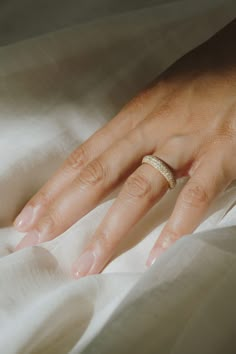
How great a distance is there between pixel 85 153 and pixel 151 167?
77 mm

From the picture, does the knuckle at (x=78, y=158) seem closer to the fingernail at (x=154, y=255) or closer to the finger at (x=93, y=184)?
the finger at (x=93, y=184)

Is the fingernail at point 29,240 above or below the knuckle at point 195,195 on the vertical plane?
above

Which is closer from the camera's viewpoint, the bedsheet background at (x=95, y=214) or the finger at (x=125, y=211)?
the bedsheet background at (x=95, y=214)

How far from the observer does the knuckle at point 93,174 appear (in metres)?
0.58

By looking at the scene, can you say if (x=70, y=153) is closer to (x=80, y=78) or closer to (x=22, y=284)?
(x=80, y=78)

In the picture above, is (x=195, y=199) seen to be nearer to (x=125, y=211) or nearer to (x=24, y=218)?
(x=125, y=211)

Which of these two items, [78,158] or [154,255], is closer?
[154,255]

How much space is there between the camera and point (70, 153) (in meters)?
0.61

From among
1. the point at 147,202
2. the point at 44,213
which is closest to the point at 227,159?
the point at 147,202

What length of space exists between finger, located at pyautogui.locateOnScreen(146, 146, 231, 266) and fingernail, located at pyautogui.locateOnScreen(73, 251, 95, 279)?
51 mm

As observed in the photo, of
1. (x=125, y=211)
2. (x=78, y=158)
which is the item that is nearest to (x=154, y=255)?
(x=125, y=211)

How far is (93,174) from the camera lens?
589 mm

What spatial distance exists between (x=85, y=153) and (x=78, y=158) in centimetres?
1

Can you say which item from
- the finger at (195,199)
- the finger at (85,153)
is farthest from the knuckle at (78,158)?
the finger at (195,199)
